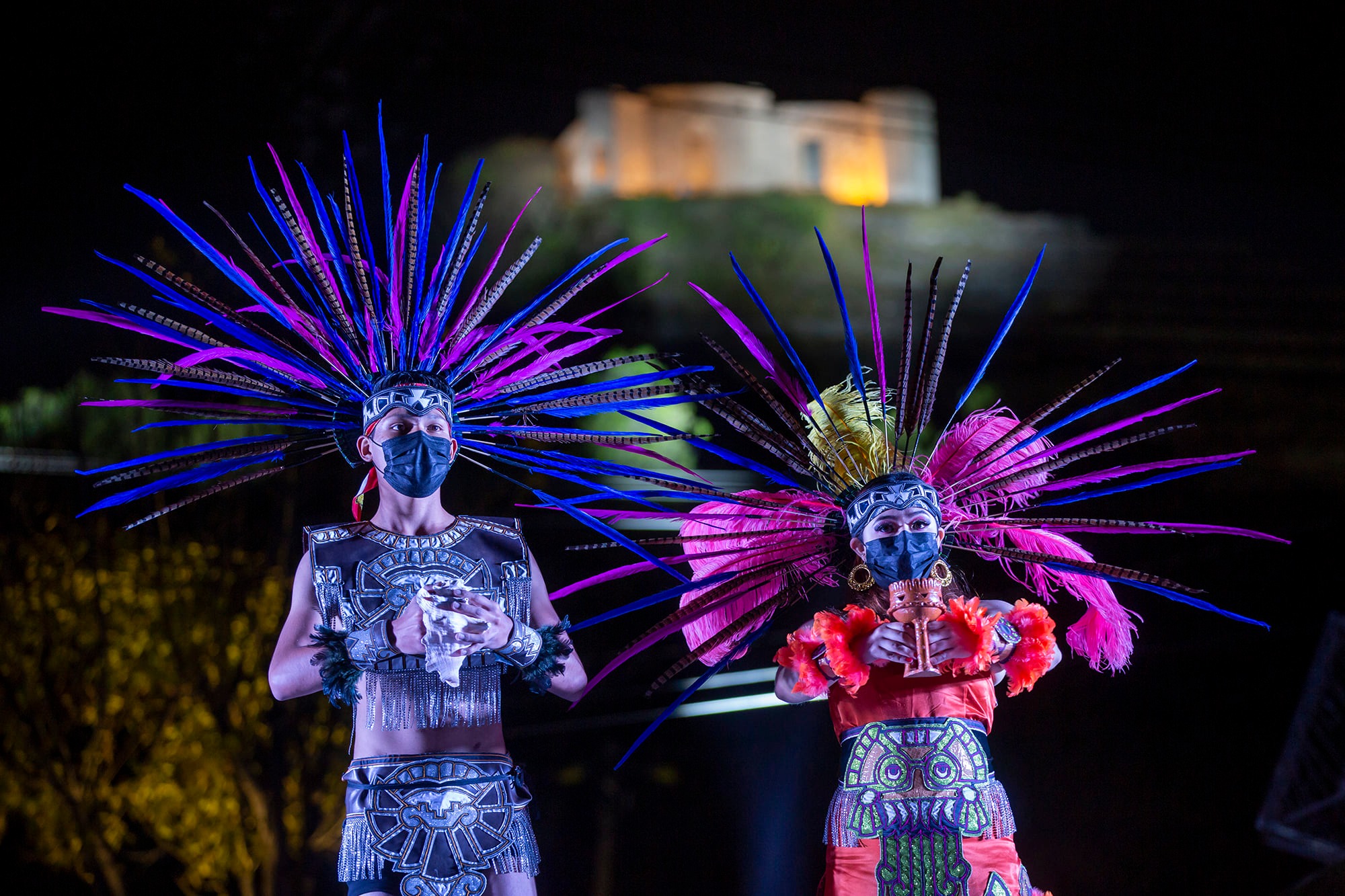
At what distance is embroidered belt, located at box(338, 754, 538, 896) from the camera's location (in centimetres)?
254

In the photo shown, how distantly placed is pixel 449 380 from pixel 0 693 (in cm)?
401

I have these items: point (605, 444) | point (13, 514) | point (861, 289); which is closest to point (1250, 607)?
point (861, 289)

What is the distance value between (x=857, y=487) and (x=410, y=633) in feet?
3.36

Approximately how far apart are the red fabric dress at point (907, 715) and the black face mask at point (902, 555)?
21 cm

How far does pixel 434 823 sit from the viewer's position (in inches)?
101

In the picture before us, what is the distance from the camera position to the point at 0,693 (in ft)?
18.8

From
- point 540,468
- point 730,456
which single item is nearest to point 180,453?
point 540,468

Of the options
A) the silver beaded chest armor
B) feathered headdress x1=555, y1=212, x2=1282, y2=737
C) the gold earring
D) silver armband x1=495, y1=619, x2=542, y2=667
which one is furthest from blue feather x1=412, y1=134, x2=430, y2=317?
the gold earring

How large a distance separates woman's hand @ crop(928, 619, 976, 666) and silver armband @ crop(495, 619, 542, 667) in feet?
2.68

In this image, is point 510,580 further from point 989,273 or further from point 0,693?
point 989,273

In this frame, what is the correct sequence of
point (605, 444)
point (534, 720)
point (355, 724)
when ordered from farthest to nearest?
point (534, 720)
point (605, 444)
point (355, 724)

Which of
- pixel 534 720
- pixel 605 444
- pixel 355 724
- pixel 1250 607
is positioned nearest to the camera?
pixel 355 724

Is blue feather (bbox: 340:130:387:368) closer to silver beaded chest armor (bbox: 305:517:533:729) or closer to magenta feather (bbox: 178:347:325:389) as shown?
magenta feather (bbox: 178:347:325:389)

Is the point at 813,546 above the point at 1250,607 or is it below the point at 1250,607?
below
